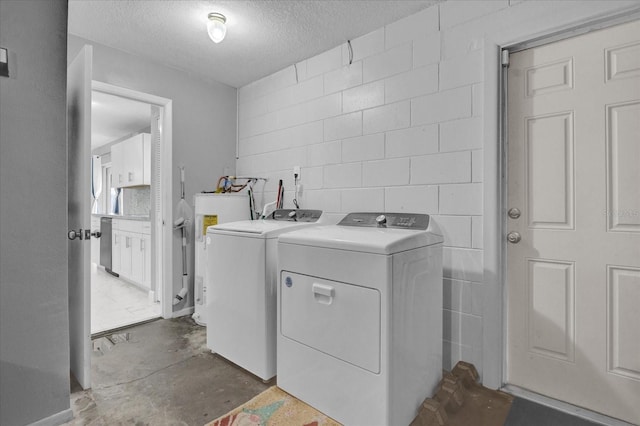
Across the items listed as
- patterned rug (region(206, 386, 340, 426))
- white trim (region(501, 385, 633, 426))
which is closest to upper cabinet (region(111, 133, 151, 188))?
patterned rug (region(206, 386, 340, 426))

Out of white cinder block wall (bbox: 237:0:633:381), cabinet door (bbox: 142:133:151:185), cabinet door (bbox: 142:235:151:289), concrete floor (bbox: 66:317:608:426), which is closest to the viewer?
concrete floor (bbox: 66:317:608:426)

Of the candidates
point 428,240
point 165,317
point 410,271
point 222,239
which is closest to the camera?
point 410,271

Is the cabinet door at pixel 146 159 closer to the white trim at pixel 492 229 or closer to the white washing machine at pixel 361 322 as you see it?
the white washing machine at pixel 361 322

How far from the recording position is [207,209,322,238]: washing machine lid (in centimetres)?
186

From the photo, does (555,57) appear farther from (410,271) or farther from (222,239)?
(222,239)

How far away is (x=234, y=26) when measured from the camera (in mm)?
2219

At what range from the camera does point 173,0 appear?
6.30ft

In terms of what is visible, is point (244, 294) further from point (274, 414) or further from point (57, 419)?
point (57, 419)

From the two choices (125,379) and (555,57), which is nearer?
(555,57)

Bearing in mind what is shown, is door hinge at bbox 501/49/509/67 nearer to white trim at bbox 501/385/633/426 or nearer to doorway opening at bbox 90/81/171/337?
white trim at bbox 501/385/633/426

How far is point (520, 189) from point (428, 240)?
0.67 metres

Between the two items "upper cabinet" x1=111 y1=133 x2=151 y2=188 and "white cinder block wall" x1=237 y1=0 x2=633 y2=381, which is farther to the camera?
"upper cabinet" x1=111 y1=133 x2=151 y2=188

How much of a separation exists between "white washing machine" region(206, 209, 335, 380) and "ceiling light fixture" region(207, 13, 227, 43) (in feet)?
4.11

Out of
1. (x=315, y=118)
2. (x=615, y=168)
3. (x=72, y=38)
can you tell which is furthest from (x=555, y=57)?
(x=72, y=38)
